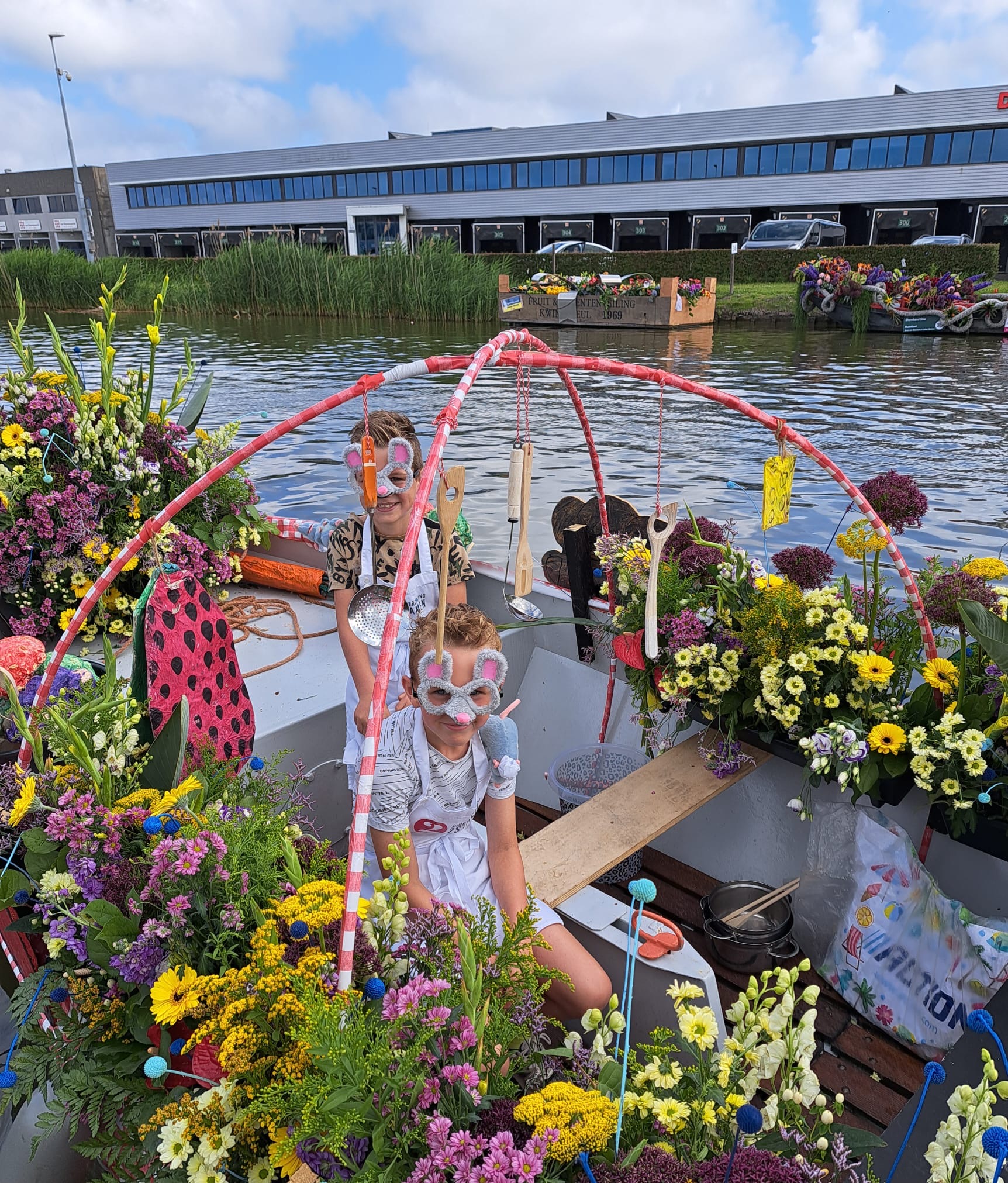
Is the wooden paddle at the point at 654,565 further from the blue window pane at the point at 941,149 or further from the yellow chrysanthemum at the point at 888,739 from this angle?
the blue window pane at the point at 941,149

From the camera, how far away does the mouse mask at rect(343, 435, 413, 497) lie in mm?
2348

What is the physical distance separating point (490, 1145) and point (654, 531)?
1.68m

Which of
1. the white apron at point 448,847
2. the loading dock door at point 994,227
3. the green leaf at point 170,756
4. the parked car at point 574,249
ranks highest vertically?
the loading dock door at point 994,227

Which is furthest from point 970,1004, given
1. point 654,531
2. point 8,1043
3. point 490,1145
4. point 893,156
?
point 893,156

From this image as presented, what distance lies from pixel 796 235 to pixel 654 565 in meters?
26.1

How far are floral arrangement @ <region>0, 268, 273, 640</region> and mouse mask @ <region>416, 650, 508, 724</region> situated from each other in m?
1.92

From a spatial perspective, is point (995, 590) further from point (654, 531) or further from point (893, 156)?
point (893, 156)

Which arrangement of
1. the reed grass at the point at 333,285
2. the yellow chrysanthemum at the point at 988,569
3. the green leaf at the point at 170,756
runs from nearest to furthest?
1. the green leaf at the point at 170,756
2. the yellow chrysanthemum at the point at 988,569
3. the reed grass at the point at 333,285

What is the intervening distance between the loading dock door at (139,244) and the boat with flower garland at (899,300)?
137 ft

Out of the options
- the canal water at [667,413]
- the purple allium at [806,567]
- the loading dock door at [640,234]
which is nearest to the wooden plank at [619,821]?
the purple allium at [806,567]

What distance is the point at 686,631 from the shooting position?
2615mm

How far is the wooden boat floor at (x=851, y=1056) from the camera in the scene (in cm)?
208

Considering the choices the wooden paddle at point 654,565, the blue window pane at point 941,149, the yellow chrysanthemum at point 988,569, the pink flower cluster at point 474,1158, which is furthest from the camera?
the blue window pane at point 941,149

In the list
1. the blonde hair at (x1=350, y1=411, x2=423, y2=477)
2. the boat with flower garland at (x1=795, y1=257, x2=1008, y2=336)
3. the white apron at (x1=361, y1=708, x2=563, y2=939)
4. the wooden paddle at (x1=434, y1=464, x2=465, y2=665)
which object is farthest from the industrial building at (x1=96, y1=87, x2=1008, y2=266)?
the white apron at (x1=361, y1=708, x2=563, y2=939)
